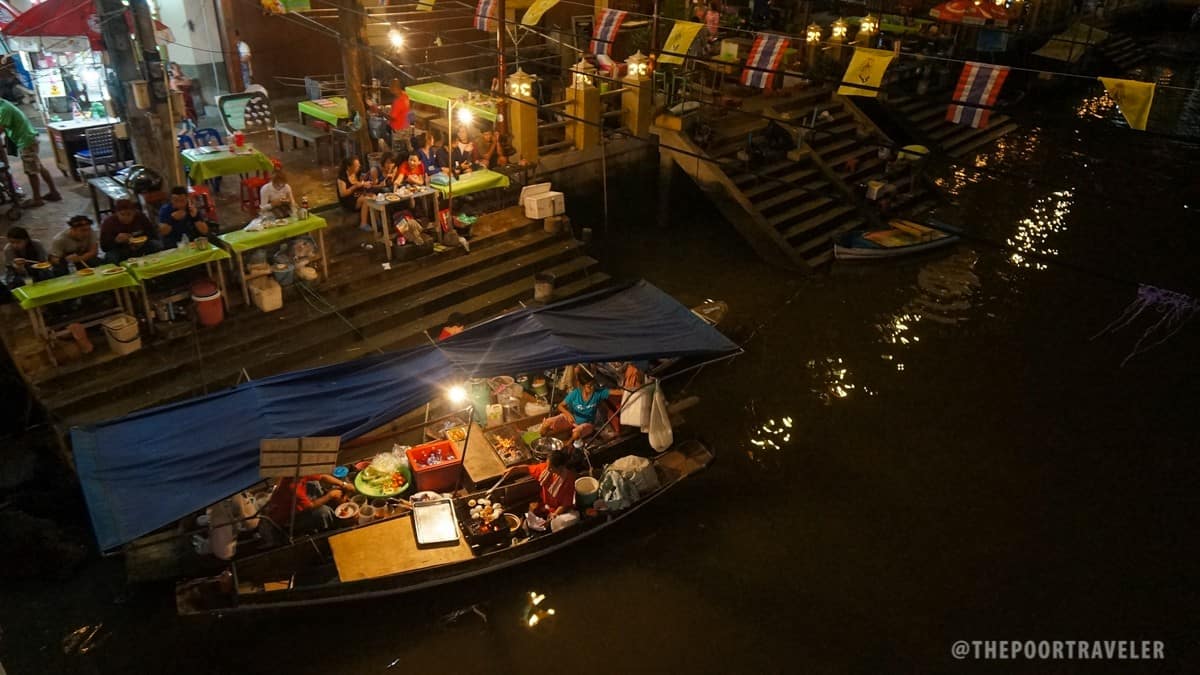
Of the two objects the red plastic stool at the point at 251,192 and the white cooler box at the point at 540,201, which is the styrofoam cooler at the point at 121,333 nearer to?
the red plastic stool at the point at 251,192

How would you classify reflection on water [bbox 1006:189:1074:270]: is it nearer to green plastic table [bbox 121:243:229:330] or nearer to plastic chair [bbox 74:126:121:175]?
green plastic table [bbox 121:243:229:330]

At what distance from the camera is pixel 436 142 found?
15.9 m

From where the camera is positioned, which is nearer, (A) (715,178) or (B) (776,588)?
(B) (776,588)

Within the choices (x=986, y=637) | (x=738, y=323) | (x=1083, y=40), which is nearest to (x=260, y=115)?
(x=738, y=323)

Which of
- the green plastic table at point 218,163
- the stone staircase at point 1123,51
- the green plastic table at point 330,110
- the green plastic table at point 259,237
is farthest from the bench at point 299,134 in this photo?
the stone staircase at point 1123,51

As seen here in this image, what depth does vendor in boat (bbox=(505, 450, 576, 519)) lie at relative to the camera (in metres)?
9.55

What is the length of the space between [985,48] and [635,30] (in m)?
15.1

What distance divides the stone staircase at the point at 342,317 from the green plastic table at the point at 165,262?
78 centimetres

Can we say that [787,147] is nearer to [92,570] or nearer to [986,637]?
[986,637]

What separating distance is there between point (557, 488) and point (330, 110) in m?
11.6

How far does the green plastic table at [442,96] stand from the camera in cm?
1632

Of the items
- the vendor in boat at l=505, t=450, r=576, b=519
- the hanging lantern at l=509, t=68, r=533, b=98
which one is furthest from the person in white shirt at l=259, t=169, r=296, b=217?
the vendor in boat at l=505, t=450, r=576, b=519

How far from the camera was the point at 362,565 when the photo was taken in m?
8.55

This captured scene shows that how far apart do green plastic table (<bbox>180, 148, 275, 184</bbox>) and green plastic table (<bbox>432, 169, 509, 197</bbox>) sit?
3.20 meters
